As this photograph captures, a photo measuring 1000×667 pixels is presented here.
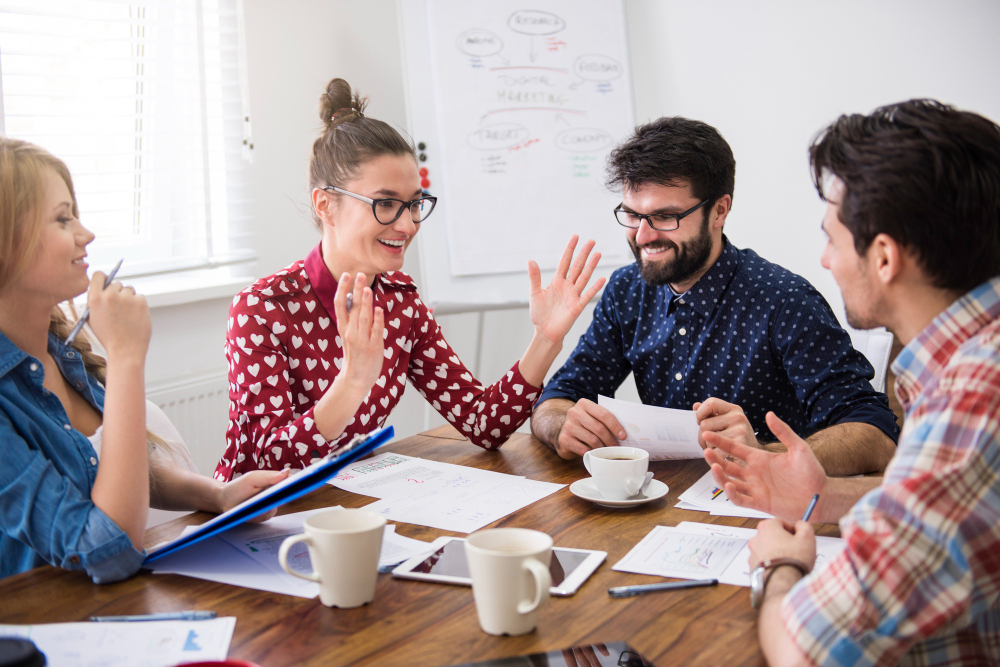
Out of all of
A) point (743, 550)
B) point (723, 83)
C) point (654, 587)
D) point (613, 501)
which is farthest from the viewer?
point (723, 83)

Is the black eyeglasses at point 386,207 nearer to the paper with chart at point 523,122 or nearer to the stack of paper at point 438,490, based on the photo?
the stack of paper at point 438,490

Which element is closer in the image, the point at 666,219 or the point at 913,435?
the point at 913,435

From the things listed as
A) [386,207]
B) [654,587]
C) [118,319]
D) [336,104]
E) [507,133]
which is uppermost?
[507,133]

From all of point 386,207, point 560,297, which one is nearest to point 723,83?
point 560,297

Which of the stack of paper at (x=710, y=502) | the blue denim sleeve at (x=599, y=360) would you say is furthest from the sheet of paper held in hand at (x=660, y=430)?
the blue denim sleeve at (x=599, y=360)

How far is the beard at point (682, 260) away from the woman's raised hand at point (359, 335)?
0.70 m

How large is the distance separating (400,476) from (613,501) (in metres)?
0.39

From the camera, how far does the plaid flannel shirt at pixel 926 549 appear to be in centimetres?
70

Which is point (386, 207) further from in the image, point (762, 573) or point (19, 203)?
point (762, 573)

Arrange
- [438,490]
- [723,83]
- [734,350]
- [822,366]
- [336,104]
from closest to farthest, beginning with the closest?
1. [438,490]
2. [822,366]
3. [734,350]
4. [336,104]
5. [723,83]

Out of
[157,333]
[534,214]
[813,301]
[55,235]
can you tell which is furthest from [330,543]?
[534,214]

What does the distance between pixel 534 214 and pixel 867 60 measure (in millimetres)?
1410

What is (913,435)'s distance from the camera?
749 mm

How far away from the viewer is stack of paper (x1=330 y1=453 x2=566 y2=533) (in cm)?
117
